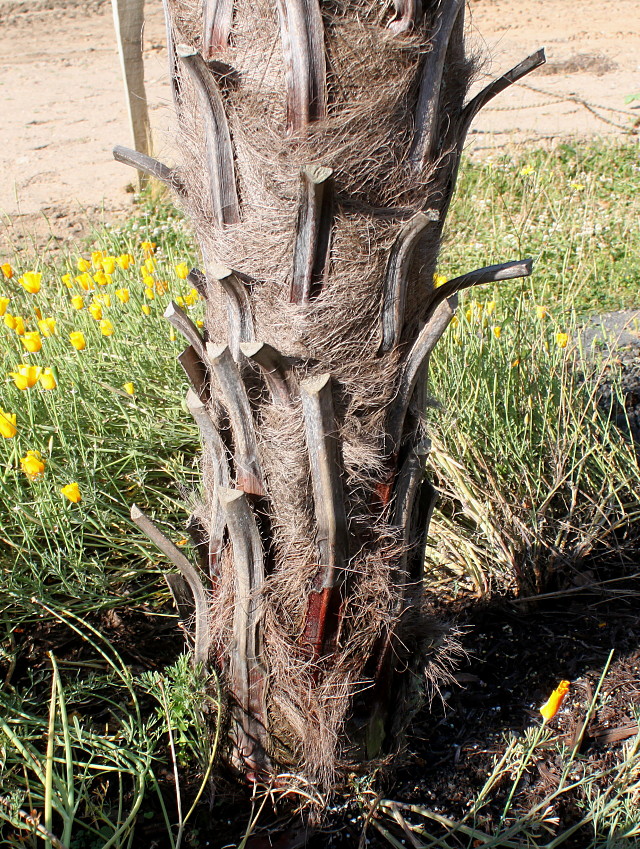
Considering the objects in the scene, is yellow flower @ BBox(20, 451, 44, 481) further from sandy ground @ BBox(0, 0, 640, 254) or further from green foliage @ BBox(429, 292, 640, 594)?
sandy ground @ BBox(0, 0, 640, 254)

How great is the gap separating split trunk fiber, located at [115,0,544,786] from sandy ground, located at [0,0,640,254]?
11.9 feet

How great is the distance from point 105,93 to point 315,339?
8.57 metres

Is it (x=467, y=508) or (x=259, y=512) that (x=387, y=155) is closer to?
(x=259, y=512)

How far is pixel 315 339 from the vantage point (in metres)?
1.32

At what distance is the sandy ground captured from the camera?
6172 millimetres

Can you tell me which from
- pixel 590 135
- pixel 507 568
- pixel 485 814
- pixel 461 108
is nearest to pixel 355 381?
pixel 461 108

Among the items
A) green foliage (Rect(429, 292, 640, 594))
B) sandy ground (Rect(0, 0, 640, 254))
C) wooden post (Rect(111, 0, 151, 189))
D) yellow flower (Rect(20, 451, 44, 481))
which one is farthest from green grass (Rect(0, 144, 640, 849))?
wooden post (Rect(111, 0, 151, 189))

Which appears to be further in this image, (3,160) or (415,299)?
(3,160)

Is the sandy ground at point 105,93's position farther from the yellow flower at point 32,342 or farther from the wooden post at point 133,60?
the yellow flower at point 32,342

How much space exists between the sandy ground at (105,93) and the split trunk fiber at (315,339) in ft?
11.9

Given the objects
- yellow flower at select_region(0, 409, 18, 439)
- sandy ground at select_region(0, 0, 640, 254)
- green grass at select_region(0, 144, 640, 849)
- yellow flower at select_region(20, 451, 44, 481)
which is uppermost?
sandy ground at select_region(0, 0, 640, 254)

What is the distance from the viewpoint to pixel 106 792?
5.52ft

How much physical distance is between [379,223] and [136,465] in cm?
136

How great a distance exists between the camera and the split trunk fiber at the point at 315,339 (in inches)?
46.1
